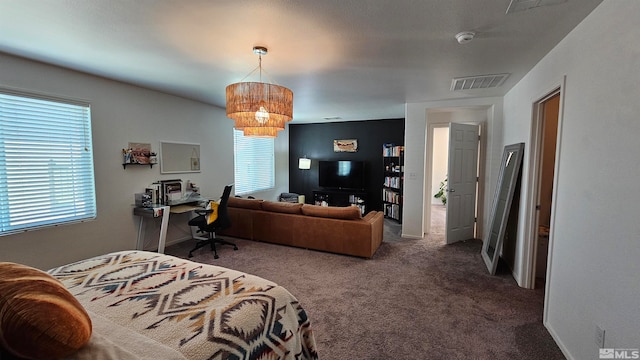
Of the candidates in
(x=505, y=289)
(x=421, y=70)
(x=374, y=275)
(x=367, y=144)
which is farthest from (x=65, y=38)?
(x=367, y=144)

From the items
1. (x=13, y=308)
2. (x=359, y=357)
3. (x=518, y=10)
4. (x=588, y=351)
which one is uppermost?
(x=518, y=10)

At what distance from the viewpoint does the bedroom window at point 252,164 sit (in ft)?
19.0

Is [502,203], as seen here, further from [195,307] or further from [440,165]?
[440,165]

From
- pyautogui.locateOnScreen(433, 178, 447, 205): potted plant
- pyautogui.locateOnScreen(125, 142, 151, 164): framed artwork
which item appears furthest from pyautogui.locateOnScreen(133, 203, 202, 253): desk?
pyautogui.locateOnScreen(433, 178, 447, 205): potted plant

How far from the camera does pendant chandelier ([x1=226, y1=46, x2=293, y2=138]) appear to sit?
2.39 metres

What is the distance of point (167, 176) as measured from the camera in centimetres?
423

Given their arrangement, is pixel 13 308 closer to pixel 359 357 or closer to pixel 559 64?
pixel 359 357

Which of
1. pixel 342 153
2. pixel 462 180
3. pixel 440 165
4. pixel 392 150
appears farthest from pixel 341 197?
pixel 440 165

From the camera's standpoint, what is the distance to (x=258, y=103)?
2.40 m

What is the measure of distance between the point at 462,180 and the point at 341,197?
3147 mm

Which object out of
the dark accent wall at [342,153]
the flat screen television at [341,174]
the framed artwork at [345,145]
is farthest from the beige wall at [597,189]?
the framed artwork at [345,145]

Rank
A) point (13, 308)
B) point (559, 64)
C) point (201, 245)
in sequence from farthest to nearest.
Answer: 1. point (201, 245)
2. point (559, 64)
3. point (13, 308)

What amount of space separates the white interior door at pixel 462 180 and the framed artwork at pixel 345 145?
2.82 m

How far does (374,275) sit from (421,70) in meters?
2.43
